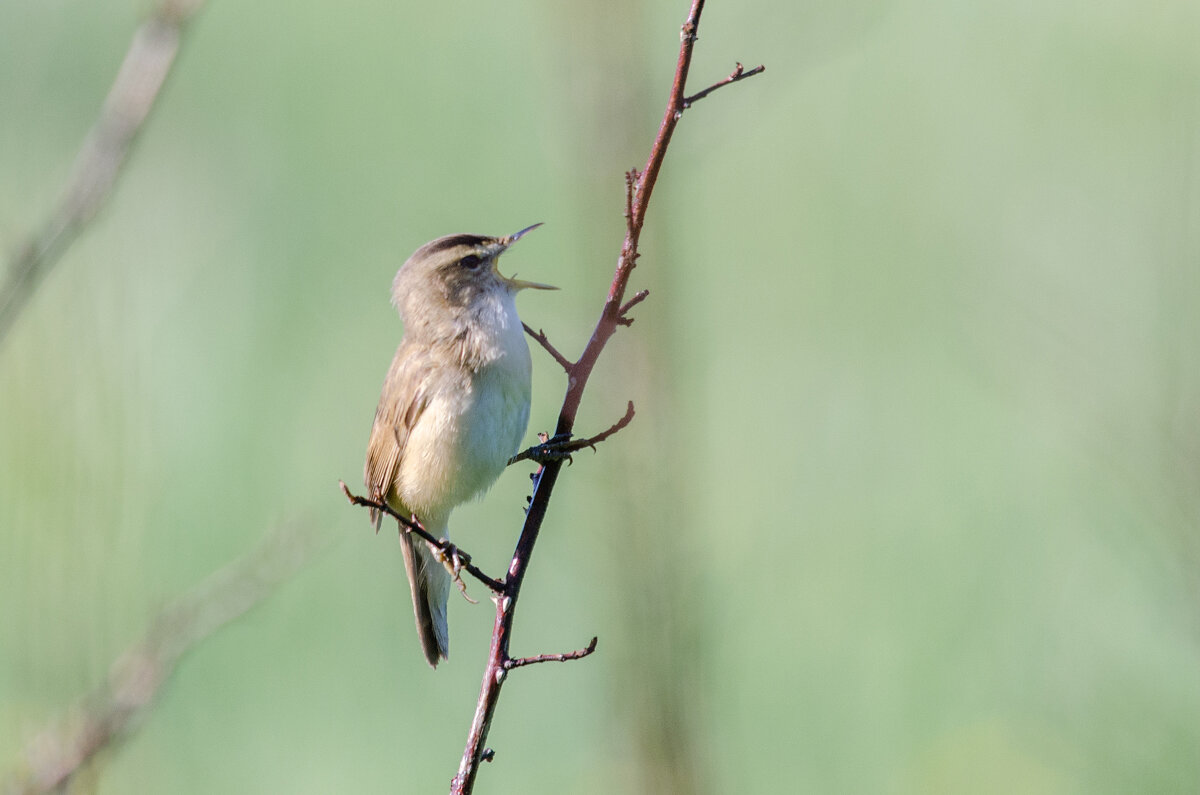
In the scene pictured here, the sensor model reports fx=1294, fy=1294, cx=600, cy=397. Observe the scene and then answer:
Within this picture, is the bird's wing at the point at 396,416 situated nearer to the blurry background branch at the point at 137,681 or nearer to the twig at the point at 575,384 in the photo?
the blurry background branch at the point at 137,681

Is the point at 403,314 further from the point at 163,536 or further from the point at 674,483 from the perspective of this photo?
the point at 163,536

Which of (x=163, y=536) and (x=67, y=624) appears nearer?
(x=67, y=624)

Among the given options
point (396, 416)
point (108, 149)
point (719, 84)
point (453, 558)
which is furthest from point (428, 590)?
point (108, 149)

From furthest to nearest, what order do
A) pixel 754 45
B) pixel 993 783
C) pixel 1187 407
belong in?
pixel 993 783 < pixel 754 45 < pixel 1187 407

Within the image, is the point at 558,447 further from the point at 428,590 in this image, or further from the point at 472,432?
the point at 428,590

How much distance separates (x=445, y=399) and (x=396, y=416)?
18 centimetres

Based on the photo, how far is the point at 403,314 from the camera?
337 cm

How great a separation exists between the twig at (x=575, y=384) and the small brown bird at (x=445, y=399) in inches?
33.7

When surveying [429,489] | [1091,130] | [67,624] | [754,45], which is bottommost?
[67,624]

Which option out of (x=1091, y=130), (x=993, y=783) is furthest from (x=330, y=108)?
(x=993, y=783)

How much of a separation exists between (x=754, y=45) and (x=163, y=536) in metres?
3.06

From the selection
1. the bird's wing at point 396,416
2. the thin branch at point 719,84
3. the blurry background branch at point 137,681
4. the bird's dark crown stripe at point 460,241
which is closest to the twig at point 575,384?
the thin branch at point 719,84

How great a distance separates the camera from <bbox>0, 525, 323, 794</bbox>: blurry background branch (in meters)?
1.63

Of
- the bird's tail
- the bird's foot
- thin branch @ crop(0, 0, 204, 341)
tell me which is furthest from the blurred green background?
thin branch @ crop(0, 0, 204, 341)
